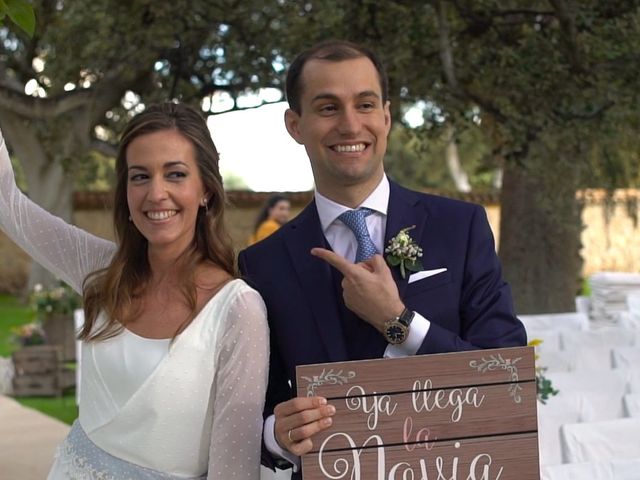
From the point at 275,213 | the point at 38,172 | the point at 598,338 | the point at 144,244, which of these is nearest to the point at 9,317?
the point at 38,172

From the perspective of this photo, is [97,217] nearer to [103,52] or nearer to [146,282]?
[103,52]

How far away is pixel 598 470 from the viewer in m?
3.55

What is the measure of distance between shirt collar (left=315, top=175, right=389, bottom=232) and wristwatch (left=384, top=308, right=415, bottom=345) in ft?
1.12

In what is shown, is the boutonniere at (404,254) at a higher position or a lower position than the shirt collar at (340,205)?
lower

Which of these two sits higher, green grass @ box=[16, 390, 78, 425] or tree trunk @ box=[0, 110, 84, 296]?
tree trunk @ box=[0, 110, 84, 296]

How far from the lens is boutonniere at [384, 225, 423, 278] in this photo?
244 cm

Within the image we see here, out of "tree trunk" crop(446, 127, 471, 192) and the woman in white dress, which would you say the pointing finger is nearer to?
the woman in white dress

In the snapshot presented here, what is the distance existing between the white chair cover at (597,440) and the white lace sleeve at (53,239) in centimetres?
221

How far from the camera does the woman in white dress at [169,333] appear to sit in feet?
8.27

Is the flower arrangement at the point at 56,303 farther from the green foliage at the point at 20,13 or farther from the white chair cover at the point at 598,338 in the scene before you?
the green foliage at the point at 20,13

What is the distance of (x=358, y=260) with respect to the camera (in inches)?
98.5

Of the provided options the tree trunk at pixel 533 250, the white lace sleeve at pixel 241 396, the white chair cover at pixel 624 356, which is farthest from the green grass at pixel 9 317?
the white lace sleeve at pixel 241 396

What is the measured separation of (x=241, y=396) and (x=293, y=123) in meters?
0.70

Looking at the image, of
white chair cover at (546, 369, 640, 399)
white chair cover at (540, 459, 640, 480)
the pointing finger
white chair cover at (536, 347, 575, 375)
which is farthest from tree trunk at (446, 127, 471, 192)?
the pointing finger
